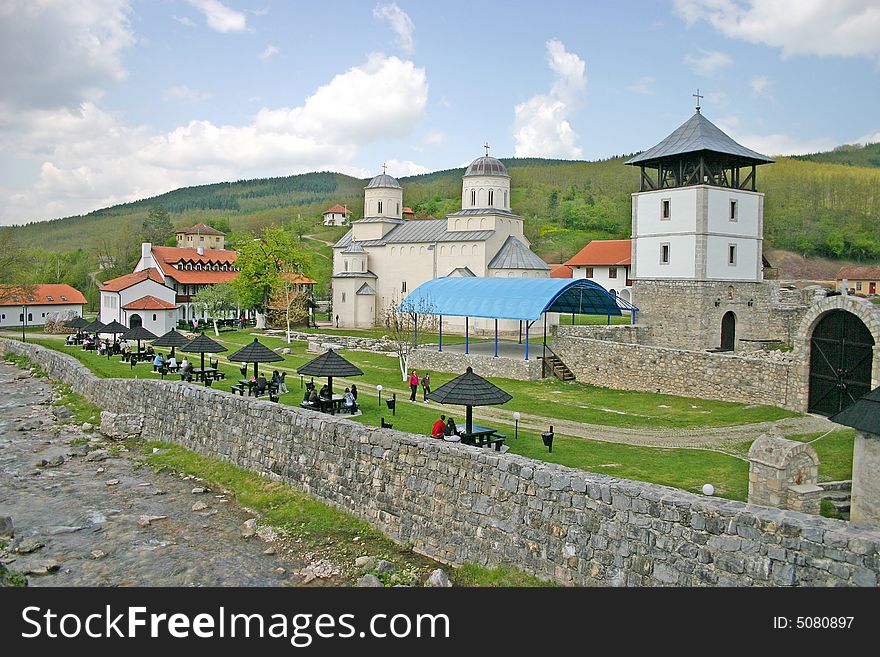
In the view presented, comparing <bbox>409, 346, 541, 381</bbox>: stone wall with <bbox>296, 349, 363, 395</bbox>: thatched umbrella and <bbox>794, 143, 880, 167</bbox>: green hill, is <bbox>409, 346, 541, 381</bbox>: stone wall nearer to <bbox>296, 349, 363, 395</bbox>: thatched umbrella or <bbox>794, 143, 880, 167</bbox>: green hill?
<bbox>296, 349, 363, 395</bbox>: thatched umbrella

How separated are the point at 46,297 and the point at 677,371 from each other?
5382cm

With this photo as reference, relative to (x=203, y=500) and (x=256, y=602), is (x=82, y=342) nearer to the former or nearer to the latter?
(x=203, y=500)

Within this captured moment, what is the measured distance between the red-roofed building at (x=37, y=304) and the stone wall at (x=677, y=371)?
4631 centimetres

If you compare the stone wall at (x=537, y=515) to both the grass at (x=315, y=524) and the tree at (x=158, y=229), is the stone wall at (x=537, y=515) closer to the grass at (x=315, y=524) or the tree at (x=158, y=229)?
the grass at (x=315, y=524)

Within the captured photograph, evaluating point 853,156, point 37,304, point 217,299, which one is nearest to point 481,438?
point 217,299

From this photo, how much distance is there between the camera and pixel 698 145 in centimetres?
3055

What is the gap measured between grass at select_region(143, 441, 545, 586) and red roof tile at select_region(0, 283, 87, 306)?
148 ft

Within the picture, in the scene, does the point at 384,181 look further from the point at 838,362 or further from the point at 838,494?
the point at 838,494

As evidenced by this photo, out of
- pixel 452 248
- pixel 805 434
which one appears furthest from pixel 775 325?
pixel 452 248

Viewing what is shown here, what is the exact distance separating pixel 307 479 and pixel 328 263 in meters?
73.2

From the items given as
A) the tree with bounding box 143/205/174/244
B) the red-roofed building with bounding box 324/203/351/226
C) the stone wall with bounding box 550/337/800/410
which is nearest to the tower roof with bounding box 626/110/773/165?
the stone wall with bounding box 550/337/800/410

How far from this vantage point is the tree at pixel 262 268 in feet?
167

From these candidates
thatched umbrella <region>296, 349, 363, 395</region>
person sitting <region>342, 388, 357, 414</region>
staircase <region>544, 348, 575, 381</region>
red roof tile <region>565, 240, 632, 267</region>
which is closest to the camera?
thatched umbrella <region>296, 349, 363, 395</region>

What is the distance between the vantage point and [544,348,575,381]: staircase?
27562mm
